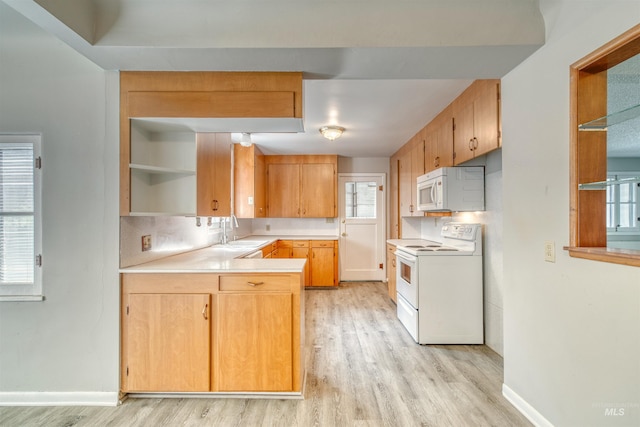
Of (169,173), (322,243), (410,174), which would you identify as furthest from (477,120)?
(322,243)

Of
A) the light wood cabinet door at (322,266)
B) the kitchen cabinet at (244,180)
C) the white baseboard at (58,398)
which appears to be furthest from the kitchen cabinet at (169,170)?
the light wood cabinet door at (322,266)

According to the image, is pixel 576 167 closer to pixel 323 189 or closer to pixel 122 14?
pixel 122 14

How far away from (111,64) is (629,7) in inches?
104

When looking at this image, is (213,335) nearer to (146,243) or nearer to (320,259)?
(146,243)

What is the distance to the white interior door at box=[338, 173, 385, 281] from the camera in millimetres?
5609

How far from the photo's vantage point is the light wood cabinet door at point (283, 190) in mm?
5332

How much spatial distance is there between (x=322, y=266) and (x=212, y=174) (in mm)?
2929

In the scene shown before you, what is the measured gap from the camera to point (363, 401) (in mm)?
2008

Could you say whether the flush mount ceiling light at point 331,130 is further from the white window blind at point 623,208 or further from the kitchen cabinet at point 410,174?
the white window blind at point 623,208

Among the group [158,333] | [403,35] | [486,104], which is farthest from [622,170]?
[158,333]

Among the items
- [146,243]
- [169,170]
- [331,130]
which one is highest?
[331,130]

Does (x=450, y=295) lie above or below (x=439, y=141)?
below

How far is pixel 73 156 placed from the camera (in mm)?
1994

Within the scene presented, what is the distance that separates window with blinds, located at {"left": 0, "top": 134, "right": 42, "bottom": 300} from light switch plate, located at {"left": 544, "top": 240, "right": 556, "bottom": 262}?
3.12 metres
